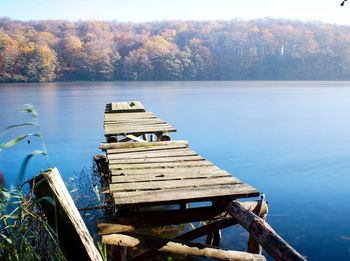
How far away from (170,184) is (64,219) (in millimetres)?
2642

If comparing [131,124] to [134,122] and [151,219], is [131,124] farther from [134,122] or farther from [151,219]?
[151,219]

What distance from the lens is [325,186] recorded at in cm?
1149

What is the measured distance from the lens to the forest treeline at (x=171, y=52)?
8069 cm

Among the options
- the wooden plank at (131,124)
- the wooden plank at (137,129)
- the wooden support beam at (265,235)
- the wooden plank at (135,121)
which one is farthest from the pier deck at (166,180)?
the wooden plank at (135,121)

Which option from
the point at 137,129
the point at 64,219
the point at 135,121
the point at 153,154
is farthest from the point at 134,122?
the point at 64,219

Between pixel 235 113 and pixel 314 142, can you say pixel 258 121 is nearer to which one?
pixel 235 113

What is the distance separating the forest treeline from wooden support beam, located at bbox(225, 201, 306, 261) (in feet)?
259

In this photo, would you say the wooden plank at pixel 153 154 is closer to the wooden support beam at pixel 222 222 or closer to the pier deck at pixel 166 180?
the pier deck at pixel 166 180

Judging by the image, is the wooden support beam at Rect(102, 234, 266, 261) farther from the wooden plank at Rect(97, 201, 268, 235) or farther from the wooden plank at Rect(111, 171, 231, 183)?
the wooden plank at Rect(111, 171, 231, 183)

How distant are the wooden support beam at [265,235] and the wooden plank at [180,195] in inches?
6.0

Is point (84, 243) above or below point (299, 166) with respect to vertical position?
above

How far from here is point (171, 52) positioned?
88.6 metres

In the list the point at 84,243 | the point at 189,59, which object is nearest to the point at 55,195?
the point at 84,243

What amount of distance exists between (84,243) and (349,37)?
99.9m
